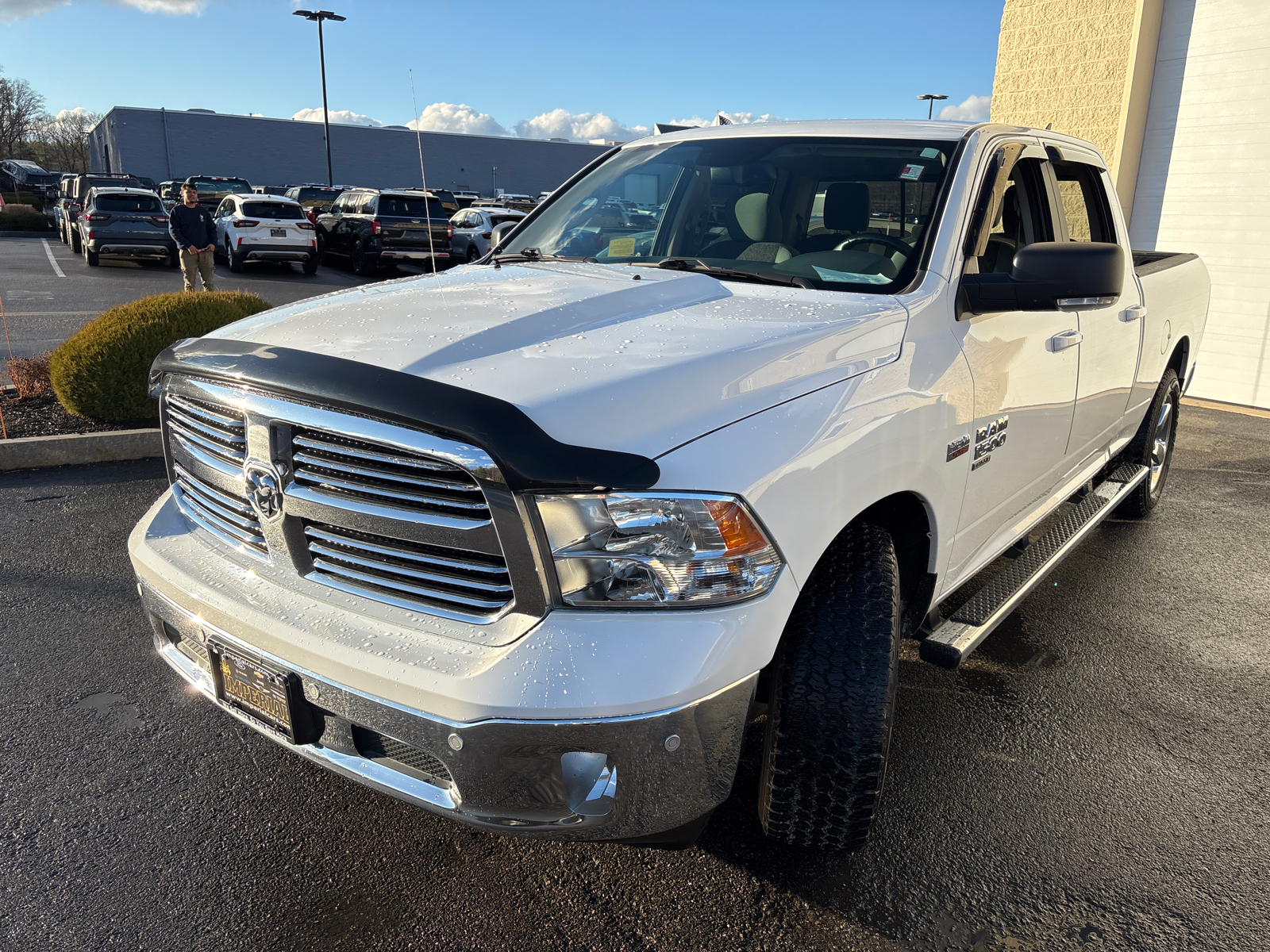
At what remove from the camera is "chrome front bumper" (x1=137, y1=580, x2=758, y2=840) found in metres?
1.73

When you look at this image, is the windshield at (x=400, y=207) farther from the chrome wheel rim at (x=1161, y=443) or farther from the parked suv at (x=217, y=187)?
the parked suv at (x=217, y=187)

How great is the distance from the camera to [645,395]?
1.87m

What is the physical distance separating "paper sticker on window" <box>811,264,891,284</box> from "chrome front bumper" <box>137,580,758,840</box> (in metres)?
1.39

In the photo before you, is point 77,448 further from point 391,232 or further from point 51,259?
point 51,259

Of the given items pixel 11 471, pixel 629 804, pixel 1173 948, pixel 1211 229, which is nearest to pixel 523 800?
pixel 629 804

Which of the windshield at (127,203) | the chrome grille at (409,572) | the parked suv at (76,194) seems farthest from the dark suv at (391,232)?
the chrome grille at (409,572)

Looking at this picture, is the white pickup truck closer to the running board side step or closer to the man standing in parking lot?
the running board side step

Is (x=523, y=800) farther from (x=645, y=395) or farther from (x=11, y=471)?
(x=11, y=471)

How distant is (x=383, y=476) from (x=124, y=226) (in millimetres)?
21708

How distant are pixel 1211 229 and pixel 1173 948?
Result: 8.81 metres

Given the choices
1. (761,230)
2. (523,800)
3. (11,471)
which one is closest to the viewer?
(523,800)

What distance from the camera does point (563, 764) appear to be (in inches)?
70.1

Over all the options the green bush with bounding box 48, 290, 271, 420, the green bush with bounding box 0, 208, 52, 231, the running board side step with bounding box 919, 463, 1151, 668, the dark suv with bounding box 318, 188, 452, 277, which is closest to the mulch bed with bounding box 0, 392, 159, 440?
the green bush with bounding box 48, 290, 271, 420

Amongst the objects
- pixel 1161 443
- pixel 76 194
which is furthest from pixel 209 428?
pixel 76 194
